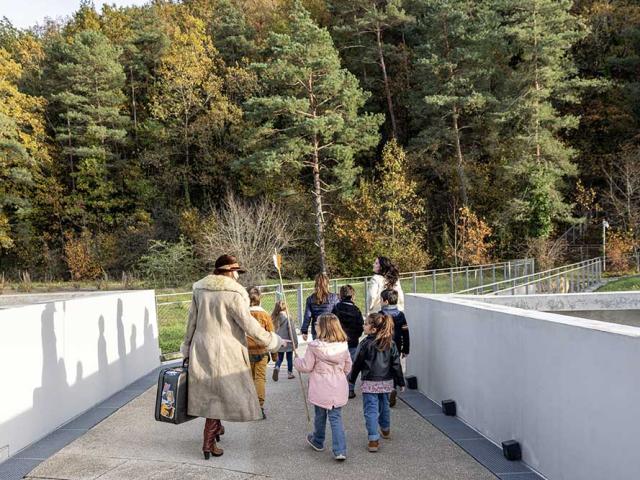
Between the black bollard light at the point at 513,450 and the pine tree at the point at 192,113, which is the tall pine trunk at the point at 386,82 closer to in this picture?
the pine tree at the point at 192,113

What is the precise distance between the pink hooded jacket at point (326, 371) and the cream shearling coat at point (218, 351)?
1.43ft

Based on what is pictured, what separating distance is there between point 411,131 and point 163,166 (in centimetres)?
1769

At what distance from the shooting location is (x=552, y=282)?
22.7 m

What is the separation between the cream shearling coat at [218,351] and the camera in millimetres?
5812

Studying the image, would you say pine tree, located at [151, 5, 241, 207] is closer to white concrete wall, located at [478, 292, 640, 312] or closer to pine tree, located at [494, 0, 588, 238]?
pine tree, located at [494, 0, 588, 238]

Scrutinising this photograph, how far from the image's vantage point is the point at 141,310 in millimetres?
10398

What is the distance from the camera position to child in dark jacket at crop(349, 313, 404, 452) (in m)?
6.04

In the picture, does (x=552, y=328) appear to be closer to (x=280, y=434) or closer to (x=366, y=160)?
(x=280, y=434)

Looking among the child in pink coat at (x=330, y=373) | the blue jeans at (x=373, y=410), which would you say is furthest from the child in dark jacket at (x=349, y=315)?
the child in pink coat at (x=330, y=373)

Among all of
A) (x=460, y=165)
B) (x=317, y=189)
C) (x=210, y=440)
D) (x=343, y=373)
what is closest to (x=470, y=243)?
(x=460, y=165)

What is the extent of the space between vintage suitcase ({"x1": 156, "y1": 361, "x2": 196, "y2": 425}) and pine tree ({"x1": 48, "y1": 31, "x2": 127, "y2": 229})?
139ft

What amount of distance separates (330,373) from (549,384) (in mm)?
1937

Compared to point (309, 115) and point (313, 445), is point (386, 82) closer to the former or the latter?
point (309, 115)

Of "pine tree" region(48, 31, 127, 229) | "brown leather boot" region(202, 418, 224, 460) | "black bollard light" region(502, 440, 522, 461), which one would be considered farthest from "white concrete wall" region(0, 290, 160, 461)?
"pine tree" region(48, 31, 127, 229)
